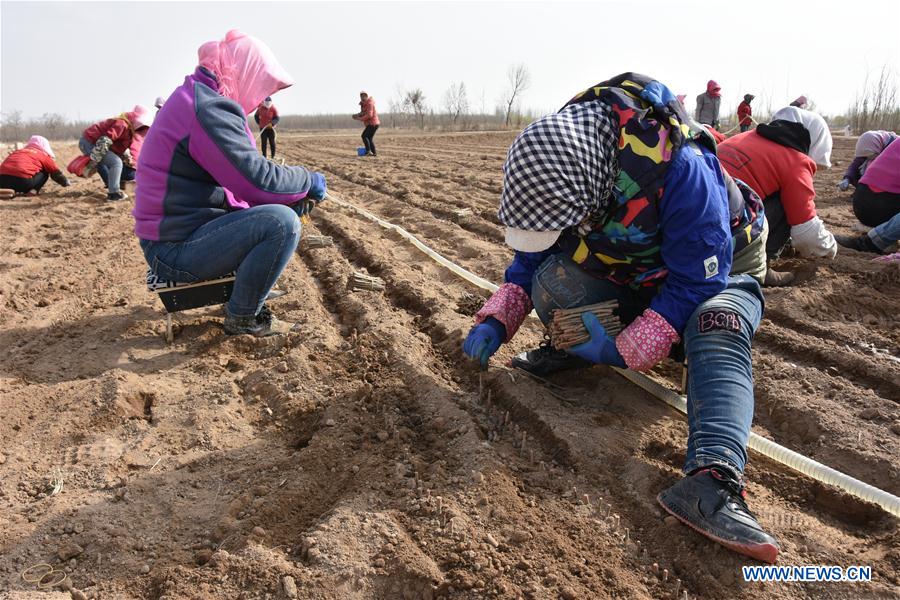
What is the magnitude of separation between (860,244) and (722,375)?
11.8ft

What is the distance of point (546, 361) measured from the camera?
2.74 m

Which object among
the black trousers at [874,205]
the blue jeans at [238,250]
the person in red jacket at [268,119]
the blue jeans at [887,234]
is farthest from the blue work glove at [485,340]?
the person in red jacket at [268,119]

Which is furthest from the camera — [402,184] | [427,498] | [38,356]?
[402,184]

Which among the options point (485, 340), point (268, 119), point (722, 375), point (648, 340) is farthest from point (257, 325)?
point (268, 119)

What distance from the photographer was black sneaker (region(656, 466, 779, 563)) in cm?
166

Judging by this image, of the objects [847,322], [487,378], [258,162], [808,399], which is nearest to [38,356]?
[258,162]

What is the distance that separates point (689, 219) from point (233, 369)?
216 centimetres

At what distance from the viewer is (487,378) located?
2.74 m

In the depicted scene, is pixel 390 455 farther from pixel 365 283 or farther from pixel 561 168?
pixel 365 283

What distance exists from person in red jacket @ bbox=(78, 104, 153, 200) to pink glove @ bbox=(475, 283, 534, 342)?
22.1 ft

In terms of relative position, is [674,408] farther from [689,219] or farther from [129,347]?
[129,347]

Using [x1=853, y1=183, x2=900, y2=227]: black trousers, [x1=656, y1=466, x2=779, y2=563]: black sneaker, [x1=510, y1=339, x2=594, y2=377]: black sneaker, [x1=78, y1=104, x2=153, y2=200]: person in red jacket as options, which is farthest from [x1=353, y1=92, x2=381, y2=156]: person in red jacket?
[x1=656, y1=466, x2=779, y2=563]: black sneaker

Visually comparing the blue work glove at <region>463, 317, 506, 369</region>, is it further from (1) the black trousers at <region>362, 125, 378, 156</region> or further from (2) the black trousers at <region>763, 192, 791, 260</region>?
(1) the black trousers at <region>362, 125, 378, 156</region>

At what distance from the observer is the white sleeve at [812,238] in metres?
3.82
